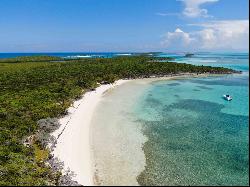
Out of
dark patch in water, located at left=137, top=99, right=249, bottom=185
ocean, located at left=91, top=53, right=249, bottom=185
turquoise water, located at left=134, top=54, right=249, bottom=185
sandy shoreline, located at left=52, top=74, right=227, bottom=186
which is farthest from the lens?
sandy shoreline, located at left=52, top=74, right=227, bottom=186

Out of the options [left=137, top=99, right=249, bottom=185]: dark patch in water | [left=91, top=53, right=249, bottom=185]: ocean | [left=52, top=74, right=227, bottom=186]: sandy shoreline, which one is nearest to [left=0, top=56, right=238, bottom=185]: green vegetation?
[left=52, top=74, right=227, bottom=186]: sandy shoreline

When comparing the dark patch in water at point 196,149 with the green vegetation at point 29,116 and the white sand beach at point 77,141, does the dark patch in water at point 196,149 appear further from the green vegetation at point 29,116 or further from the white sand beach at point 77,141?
the green vegetation at point 29,116

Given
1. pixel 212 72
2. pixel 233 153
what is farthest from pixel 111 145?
pixel 212 72

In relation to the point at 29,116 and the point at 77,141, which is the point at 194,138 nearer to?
the point at 77,141

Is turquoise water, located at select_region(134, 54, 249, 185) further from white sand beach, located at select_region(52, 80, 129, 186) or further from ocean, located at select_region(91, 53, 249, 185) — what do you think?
white sand beach, located at select_region(52, 80, 129, 186)

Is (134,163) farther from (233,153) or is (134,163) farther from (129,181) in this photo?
(233,153)

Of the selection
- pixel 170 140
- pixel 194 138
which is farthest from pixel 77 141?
pixel 194 138

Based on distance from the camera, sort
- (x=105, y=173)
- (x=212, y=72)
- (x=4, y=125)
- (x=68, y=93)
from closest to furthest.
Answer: (x=105, y=173)
(x=4, y=125)
(x=68, y=93)
(x=212, y=72)
